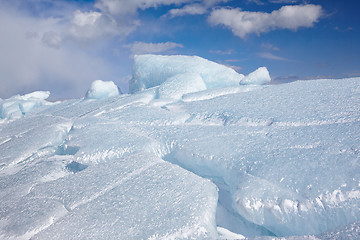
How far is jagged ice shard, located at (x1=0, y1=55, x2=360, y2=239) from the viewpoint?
4.24 ft

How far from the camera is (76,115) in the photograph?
367 cm

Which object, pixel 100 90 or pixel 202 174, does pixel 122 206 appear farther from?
pixel 100 90

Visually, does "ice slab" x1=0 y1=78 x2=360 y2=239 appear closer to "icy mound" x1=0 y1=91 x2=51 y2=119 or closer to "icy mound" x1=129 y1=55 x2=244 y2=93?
"icy mound" x1=129 y1=55 x2=244 y2=93

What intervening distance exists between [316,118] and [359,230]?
115 centimetres

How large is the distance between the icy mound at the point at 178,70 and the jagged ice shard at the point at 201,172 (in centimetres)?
204

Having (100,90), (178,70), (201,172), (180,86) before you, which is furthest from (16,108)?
(201,172)

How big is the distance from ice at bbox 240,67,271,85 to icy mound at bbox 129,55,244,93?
28cm

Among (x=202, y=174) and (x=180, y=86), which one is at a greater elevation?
(x=180, y=86)

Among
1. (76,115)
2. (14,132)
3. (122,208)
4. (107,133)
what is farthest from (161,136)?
(14,132)

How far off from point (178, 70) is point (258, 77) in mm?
1540

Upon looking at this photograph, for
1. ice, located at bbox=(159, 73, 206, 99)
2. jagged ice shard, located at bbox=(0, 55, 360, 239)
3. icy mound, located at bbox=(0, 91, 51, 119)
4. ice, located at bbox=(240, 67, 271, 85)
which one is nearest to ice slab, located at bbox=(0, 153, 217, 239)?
jagged ice shard, located at bbox=(0, 55, 360, 239)

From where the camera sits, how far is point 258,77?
468cm

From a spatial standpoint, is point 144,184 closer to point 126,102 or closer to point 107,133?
point 107,133

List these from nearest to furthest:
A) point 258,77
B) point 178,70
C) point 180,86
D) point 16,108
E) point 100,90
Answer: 1. point 180,86
2. point 258,77
3. point 178,70
4. point 100,90
5. point 16,108
